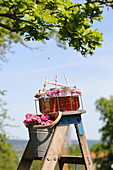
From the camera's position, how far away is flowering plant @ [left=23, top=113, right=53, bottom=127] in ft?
13.7

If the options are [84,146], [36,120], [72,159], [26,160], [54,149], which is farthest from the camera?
[72,159]

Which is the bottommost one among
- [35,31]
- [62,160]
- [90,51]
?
[62,160]

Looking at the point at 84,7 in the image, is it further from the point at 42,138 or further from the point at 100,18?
the point at 42,138

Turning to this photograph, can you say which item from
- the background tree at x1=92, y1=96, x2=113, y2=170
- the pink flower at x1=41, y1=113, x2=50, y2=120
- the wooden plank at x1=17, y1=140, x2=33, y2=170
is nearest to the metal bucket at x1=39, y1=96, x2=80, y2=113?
the pink flower at x1=41, y1=113, x2=50, y2=120

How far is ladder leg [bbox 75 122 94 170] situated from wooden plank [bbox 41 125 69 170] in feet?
1.08

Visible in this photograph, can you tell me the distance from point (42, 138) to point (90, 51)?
1.46m

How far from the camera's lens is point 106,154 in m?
27.9

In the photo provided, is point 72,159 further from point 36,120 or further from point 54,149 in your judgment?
point 36,120

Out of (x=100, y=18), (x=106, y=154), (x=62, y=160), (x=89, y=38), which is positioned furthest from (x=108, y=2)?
(x=106, y=154)

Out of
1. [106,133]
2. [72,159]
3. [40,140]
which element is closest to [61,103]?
[40,140]

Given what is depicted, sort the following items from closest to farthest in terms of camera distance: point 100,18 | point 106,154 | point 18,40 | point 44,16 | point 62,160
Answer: point 44,16
point 100,18
point 62,160
point 18,40
point 106,154

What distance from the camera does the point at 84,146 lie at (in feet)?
14.4

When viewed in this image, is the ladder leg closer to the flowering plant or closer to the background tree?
the flowering plant

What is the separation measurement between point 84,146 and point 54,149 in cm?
54
